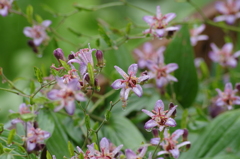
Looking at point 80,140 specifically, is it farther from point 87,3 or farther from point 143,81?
point 87,3

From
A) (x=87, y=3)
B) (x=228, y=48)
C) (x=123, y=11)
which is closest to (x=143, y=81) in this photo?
(x=228, y=48)

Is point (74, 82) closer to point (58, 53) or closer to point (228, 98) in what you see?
point (58, 53)

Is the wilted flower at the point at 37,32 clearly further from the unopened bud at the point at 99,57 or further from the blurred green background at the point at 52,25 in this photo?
the blurred green background at the point at 52,25

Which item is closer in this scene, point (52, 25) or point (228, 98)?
point (228, 98)

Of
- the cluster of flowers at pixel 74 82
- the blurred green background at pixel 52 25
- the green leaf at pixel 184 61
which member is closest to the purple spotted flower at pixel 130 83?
the cluster of flowers at pixel 74 82

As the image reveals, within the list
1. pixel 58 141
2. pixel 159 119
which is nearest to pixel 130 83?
pixel 159 119
